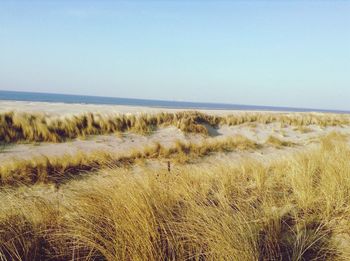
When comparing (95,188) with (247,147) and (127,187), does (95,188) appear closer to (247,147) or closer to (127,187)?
(127,187)

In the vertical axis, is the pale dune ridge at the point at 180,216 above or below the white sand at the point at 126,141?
above

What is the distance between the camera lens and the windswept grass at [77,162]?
5145mm

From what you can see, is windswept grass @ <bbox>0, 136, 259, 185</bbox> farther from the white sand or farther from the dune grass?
the dune grass

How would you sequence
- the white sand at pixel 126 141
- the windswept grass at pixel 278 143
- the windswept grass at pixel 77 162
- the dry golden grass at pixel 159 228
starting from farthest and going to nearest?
the windswept grass at pixel 278 143 → the white sand at pixel 126 141 → the windswept grass at pixel 77 162 → the dry golden grass at pixel 159 228

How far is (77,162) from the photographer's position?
6.27 meters

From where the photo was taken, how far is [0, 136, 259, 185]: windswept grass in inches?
203

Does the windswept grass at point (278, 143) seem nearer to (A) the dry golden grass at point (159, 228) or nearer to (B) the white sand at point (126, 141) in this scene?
(B) the white sand at point (126, 141)

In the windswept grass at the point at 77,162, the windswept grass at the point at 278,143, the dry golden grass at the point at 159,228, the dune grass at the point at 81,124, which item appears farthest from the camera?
the windswept grass at the point at 278,143

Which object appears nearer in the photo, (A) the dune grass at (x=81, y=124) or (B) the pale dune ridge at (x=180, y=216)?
(B) the pale dune ridge at (x=180, y=216)

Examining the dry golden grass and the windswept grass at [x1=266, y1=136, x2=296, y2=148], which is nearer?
the dry golden grass

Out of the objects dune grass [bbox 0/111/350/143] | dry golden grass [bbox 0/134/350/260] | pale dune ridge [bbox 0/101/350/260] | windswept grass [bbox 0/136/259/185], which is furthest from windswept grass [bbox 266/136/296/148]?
dry golden grass [bbox 0/134/350/260]

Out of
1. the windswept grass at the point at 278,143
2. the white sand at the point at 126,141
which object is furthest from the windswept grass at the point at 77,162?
the windswept grass at the point at 278,143

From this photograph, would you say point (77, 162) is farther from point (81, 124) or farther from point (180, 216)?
point (180, 216)

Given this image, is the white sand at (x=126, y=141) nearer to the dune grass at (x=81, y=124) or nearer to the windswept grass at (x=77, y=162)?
the dune grass at (x=81, y=124)
